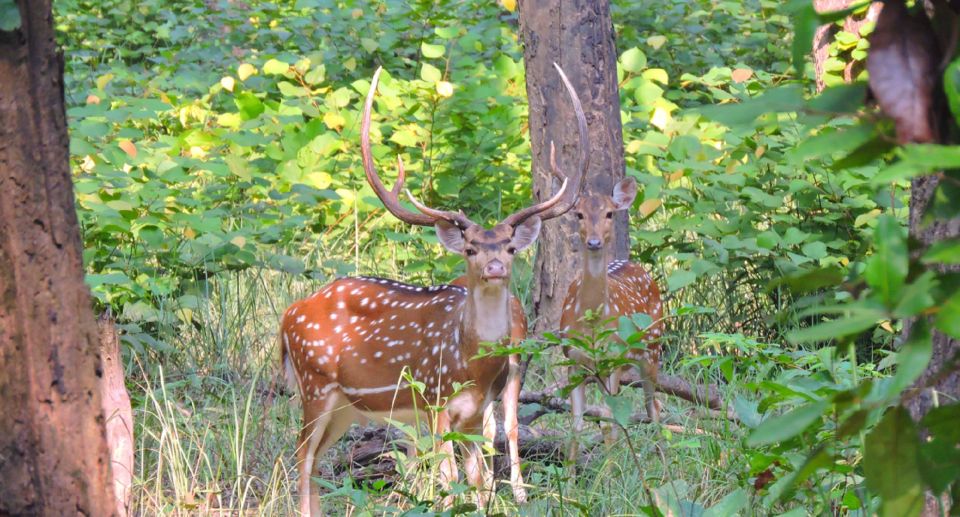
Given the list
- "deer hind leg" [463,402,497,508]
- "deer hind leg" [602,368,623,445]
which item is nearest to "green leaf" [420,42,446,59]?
"deer hind leg" [602,368,623,445]

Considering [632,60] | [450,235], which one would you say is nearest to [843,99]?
[450,235]

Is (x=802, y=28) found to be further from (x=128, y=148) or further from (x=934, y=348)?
(x=128, y=148)

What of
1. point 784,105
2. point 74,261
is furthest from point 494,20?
point 784,105

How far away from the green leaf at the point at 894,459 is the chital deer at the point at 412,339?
11.9ft

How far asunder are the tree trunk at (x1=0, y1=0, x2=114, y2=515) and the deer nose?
285 cm

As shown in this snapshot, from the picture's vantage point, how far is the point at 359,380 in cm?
559

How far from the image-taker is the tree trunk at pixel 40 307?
2434 millimetres

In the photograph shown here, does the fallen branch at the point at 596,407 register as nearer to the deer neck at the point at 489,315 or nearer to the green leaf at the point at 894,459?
the deer neck at the point at 489,315

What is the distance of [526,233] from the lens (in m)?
5.77

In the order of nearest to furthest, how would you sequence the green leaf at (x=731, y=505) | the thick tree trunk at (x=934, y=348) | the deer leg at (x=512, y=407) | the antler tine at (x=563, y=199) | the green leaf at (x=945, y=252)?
the green leaf at (x=945, y=252) < the thick tree trunk at (x=934, y=348) < the green leaf at (x=731, y=505) < the deer leg at (x=512, y=407) < the antler tine at (x=563, y=199)

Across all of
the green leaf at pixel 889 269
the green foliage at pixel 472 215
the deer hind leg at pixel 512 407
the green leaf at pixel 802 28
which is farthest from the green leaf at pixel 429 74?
the green leaf at pixel 889 269

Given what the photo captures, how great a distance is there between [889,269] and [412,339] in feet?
14.7

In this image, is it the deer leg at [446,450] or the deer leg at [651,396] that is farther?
the deer leg at [651,396]

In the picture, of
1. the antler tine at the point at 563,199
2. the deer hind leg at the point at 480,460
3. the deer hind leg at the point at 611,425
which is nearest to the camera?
the deer hind leg at the point at 480,460
